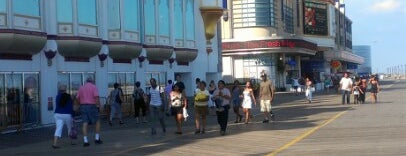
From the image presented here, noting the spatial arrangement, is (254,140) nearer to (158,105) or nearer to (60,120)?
(158,105)

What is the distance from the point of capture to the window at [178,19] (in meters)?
32.8

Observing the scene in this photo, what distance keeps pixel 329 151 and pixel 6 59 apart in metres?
11.9

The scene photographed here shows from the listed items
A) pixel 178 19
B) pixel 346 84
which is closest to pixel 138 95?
pixel 178 19

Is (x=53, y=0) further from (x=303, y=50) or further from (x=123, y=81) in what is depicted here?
(x=303, y=50)

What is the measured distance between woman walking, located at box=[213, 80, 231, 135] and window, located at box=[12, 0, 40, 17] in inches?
272

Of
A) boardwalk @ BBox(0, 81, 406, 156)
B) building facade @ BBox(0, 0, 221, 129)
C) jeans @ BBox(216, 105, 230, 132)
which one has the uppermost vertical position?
building facade @ BBox(0, 0, 221, 129)

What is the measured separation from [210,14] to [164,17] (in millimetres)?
4860

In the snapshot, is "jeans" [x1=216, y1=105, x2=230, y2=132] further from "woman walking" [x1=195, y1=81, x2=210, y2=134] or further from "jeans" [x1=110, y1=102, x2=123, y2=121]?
"jeans" [x1=110, y1=102, x2=123, y2=121]

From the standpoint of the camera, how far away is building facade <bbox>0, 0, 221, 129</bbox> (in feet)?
65.8

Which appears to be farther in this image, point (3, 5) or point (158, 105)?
point (3, 5)

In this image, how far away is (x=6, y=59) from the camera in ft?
66.0

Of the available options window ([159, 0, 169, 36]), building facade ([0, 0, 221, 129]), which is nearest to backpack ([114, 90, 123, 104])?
building facade ([0, 0, 221, 129])

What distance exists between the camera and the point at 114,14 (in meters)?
26.5

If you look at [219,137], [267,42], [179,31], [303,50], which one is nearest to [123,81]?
[179,31]
